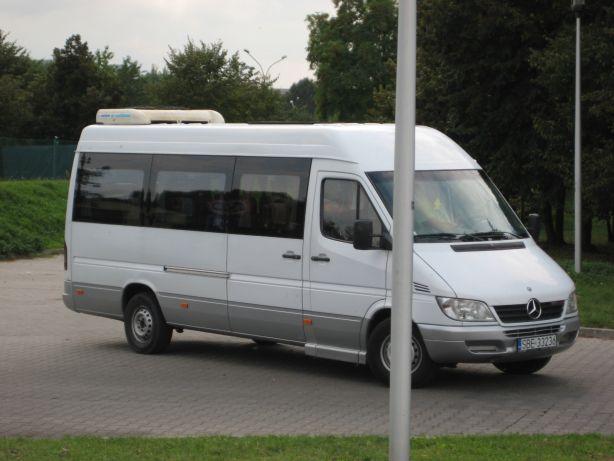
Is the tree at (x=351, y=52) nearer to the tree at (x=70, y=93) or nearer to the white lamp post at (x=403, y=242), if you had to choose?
the tree at (x=70, y=93)

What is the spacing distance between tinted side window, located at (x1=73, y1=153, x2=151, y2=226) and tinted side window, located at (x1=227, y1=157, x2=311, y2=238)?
1.70 metres

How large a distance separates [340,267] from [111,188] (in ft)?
13.8

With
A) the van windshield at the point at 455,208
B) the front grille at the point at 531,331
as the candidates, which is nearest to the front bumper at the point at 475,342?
the front grille at the point at 531,331

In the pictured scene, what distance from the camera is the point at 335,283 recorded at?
12039 millimetres

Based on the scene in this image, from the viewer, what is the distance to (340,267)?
39.4 feet

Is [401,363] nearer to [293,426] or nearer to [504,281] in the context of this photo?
[293,426]

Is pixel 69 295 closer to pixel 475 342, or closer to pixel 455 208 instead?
pixel 455 208

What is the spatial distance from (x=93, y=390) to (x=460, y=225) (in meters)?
3.96

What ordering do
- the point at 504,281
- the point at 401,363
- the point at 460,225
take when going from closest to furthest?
the point at 401,363 → the point at 504,281 → the point at 460,225

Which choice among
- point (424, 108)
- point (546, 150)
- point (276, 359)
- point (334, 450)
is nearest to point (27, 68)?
point (424, 108)

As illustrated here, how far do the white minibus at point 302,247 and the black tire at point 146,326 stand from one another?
0.02 meters

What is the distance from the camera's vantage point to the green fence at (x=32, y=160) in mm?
44312

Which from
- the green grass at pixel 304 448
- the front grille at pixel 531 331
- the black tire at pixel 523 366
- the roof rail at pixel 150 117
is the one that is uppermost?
Result: the roof rail at pixel 150 117

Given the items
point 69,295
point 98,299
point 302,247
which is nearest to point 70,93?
point 69,295
